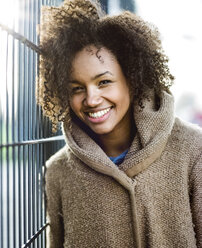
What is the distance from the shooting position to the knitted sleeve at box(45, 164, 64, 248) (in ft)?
6.12

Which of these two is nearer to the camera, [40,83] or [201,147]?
[201,147]

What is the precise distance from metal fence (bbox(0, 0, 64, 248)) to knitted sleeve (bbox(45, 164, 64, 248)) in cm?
4

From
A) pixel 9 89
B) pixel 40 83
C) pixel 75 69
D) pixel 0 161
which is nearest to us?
pixel 0 161

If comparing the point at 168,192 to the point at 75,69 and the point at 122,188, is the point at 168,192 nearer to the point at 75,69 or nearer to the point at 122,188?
the point at 122,188

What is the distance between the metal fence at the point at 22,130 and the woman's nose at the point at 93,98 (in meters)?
0.28

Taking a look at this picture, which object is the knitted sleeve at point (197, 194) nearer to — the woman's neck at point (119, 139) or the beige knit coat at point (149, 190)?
the beige knit coat at point (149, 190)

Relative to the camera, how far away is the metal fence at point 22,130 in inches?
50.2

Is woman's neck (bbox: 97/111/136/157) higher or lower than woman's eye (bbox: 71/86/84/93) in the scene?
lower

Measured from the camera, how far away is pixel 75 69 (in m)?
1.67

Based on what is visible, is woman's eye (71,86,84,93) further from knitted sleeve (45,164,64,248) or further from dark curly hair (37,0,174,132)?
knitted sleeve (45,164,64,248)

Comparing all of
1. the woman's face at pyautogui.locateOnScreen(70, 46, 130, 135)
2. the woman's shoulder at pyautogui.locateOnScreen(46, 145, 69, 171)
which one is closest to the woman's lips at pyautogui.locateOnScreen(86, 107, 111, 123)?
the woman's face at pyautogui.locateOnScreen(70, 46, 130, 135)

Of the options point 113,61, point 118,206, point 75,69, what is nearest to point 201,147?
point 118,206

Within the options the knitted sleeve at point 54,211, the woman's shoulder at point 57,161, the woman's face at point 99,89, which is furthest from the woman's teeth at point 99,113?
the knitted sleeve at point 54,211

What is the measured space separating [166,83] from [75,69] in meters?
0.53
